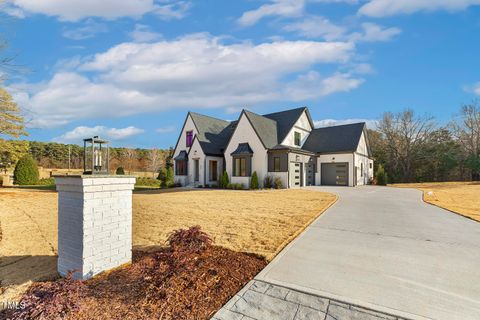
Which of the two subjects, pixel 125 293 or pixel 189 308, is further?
pixel 125 293

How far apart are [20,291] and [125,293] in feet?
4.93

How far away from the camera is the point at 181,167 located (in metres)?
25.0

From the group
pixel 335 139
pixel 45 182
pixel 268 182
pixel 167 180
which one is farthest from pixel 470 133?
pixel 45 182

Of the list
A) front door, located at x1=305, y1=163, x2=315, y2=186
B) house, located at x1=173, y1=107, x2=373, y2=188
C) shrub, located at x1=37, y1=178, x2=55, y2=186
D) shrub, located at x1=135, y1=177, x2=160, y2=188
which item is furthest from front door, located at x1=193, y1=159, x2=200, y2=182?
shrub, located at x1=37, y1=178, x2=55, y2=186

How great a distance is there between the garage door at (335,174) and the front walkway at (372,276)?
16.6 metres

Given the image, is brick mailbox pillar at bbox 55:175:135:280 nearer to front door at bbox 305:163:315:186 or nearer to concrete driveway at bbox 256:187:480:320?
concrete driveway at bbox 256:187:480:320

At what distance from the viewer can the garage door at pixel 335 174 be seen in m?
22.8

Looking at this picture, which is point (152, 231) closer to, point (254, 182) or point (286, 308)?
point (286, 308)

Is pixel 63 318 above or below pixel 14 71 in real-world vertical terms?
below

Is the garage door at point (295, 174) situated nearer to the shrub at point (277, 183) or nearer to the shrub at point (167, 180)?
the shrub at point (277, 183)

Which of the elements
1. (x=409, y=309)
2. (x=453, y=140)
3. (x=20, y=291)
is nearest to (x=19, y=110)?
(x=20, y=291)

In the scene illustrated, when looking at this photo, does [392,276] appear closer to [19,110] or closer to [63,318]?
[63,318]

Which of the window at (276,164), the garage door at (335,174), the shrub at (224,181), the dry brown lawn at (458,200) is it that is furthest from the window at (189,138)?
the dry brown lawn at (458,200)

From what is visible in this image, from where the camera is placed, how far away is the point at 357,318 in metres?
2.69
